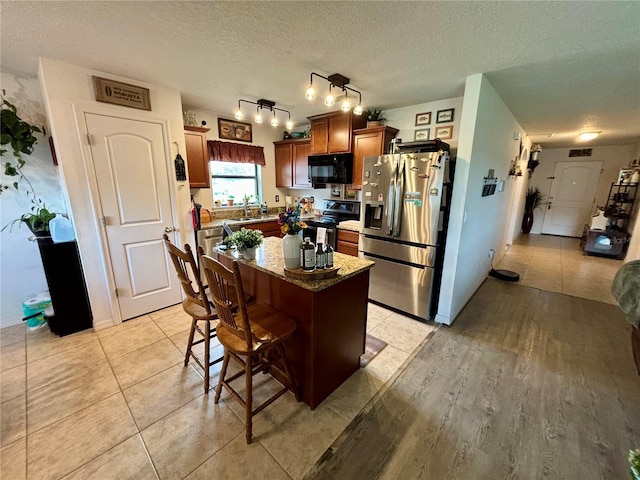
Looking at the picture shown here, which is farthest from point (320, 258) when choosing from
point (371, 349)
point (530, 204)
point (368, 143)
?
point (530, 204)

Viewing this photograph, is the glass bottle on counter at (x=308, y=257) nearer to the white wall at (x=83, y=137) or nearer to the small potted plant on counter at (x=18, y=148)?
the white wall at (x=83, y=137)

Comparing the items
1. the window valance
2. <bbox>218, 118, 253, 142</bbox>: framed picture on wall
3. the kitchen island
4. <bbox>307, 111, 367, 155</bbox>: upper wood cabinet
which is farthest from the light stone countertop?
<bbox>218, 118, 253, 142</bbox>: framed picture on wall

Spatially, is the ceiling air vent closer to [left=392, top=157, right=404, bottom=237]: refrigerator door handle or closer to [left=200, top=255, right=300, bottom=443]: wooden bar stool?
[left=392, top=157, right=404, bottom=237]: refrigerator door handle

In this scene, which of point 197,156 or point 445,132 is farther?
point 197,156

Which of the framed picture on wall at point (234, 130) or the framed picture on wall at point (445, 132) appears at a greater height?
the framed picture on wall at point (234, 130)

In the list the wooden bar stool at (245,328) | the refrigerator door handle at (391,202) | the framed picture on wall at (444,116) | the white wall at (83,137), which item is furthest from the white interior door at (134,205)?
the framed picture on wall at (444,116)

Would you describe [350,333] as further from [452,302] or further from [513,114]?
[513,114]

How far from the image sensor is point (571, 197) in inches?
279

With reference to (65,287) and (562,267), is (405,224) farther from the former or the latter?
(562,267)

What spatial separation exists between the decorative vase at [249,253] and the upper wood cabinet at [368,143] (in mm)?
2121

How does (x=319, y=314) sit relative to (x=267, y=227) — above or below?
below

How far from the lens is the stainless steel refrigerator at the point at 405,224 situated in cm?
258

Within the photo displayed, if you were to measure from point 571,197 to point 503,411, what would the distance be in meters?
8.07

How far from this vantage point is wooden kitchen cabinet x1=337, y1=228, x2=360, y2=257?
143 inches
